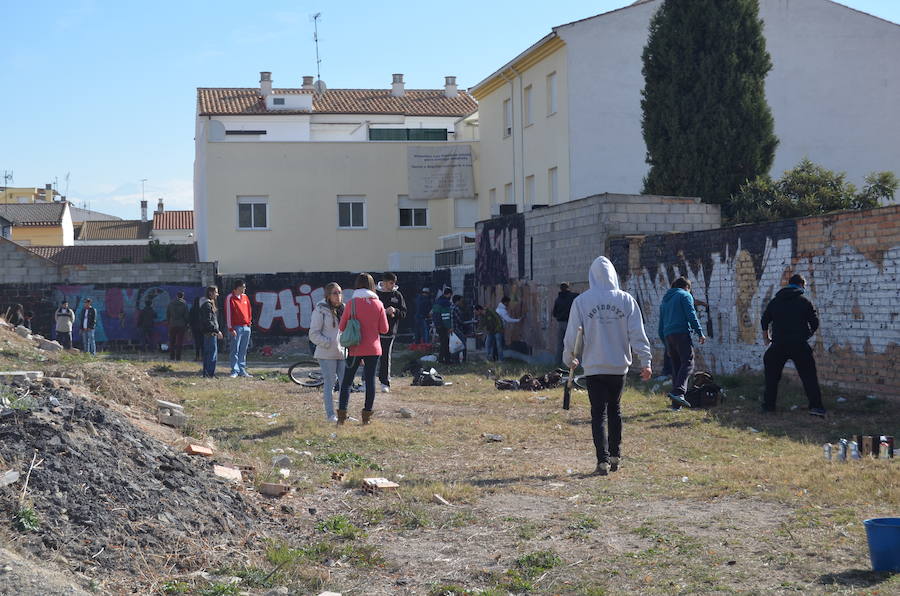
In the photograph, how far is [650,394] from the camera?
49.7 ft

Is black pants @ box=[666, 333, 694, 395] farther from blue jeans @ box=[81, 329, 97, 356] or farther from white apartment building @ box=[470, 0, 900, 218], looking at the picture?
blue jeans @ box=[81, 329, 97, 356]

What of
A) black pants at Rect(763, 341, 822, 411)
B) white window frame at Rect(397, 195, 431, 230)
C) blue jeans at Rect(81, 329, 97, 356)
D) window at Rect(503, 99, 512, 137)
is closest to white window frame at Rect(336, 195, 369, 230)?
white window frame at Rect(397, 195, 431, 230)

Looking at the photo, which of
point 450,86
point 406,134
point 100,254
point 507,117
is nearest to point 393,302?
point 507,117

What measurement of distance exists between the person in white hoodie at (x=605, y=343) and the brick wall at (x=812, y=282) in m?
5.30

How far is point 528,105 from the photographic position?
34312mm

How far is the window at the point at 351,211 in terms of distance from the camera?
38.4m

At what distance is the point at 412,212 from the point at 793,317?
2775 centimetres

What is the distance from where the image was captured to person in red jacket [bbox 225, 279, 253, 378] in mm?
18812

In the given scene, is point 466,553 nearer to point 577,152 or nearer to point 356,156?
point 577,152

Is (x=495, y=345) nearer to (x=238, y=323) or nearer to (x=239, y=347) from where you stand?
(x=239, y=347)

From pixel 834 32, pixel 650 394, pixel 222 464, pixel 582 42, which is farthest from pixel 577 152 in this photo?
pixel 222 464

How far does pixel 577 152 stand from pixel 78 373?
66.4 feet

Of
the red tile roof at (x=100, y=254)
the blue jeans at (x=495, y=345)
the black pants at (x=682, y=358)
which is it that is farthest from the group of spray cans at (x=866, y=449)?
the red tile roof at (x=100, y=254)

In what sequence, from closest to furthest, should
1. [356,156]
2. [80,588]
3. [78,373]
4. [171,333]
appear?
[80,588] → [78,373] → [171,333] → [356,156]
